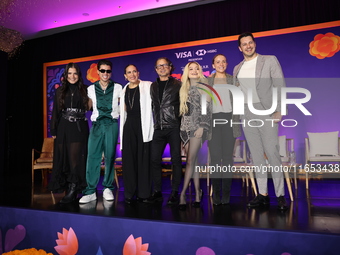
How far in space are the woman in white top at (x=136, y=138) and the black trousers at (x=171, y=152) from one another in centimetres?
8

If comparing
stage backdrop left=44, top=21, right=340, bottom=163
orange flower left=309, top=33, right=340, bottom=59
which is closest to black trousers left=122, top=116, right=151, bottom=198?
stage backdrop left=44, top=21, right=340, bottom=163

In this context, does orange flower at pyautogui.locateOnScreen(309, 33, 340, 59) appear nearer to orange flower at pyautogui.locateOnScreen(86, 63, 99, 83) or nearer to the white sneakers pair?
the white sneakers pair

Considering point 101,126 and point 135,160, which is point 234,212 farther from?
point 101,126

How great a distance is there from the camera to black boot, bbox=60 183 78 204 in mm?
3217

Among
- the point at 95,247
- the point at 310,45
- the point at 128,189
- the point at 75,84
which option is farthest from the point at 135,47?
the point at 95,247

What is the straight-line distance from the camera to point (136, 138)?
10.6 ft

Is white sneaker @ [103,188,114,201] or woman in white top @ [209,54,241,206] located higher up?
woman in white top @ [209,54,241,206]

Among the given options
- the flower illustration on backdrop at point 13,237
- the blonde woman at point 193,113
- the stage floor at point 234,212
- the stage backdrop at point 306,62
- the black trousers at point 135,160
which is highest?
the stage backdrop at point 306,62

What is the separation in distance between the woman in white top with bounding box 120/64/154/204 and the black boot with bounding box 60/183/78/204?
22.6 inches

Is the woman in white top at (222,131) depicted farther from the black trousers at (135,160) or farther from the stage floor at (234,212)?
the black trousers at (135,160)

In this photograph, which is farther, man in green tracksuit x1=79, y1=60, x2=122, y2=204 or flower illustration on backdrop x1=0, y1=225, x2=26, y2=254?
man in green tracksuit x1=79, y1=60, x2=122, y2=204

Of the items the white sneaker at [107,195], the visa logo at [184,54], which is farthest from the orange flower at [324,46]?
the white sneaker at [107,195]

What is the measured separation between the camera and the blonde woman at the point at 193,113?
115 inches

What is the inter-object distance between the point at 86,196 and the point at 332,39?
5.21 metres
